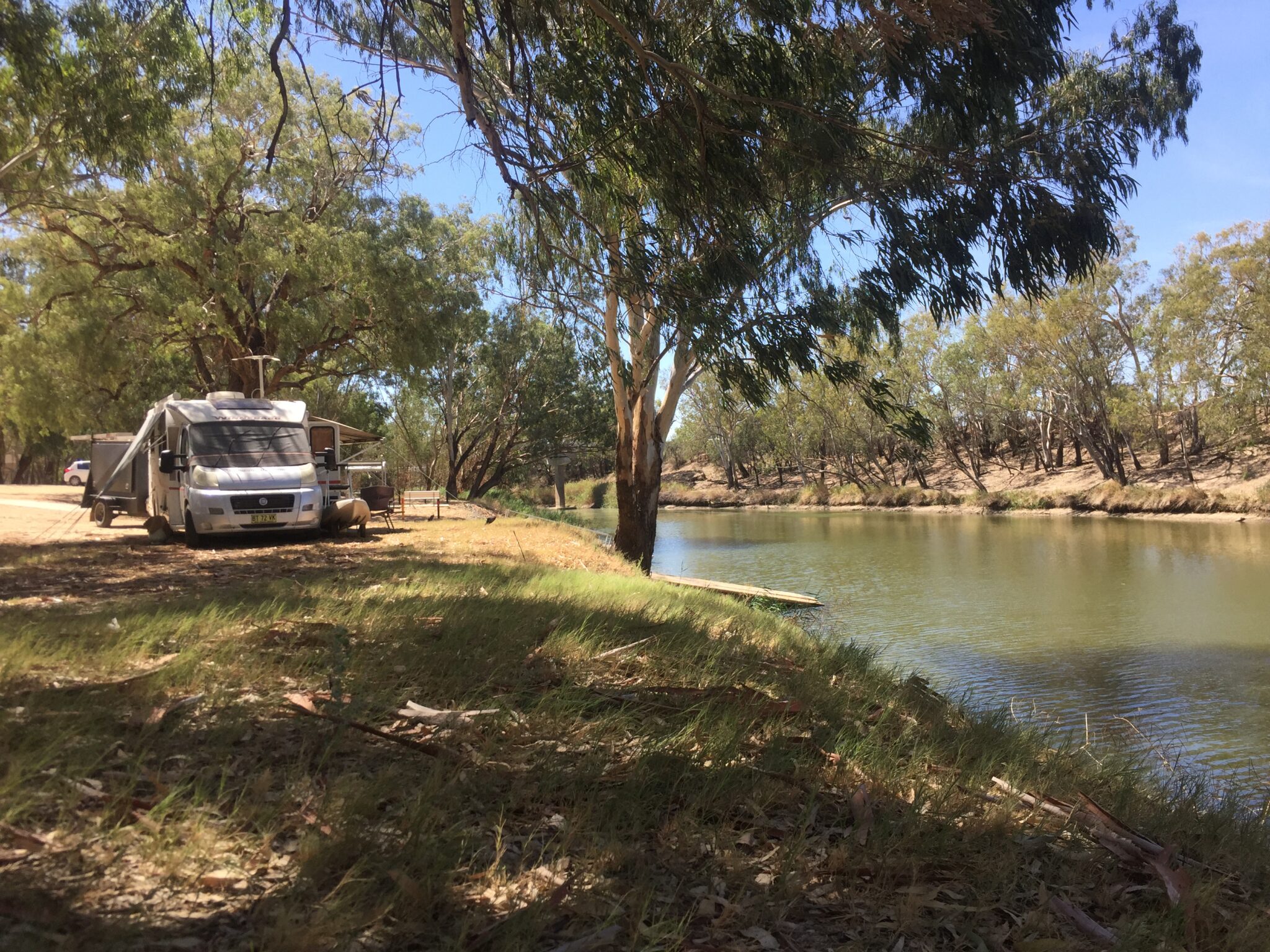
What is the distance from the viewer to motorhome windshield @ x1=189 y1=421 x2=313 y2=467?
13773 mm

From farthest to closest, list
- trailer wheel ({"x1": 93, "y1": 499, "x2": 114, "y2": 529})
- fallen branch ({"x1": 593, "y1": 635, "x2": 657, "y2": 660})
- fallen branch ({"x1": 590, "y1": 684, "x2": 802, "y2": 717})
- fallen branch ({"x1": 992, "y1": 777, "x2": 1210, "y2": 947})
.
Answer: trailer wheel ({"x1": 93, "y1": 499, "x2": 114, "y2": 529})
fallen branch ({"x1": 593, "y1": 635, "x2": 657, "y2": 660})
fallen branch ({"x1": 590, "y1": 684, "x2": 802, "y2": 717})
fallen branch ({"x1": 992, "y1": 777, "x2": 1210, "y2": 947})

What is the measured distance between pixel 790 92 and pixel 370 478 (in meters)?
A: 34.6

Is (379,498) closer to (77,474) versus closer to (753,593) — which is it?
(753,593)

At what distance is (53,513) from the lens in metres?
20.0

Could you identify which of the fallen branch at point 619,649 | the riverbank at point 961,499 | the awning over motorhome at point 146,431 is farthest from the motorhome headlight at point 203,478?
the riverbank at point 961,499

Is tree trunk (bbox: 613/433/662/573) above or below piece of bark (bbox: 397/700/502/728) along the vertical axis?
above

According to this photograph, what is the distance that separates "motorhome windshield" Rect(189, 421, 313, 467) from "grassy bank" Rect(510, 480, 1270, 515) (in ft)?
82.6

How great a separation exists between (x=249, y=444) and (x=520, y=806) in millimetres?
12640

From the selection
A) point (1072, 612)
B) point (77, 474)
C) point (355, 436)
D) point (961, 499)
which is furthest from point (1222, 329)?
point (77, 474)

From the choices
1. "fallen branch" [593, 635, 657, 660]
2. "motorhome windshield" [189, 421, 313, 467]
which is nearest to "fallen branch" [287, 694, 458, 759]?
"fallen branch" [593, 635, 657, 660]

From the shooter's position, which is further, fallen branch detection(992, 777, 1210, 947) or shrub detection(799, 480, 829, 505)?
shrub detection(799, 480, 829, 505)

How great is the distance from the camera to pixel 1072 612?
1641cm

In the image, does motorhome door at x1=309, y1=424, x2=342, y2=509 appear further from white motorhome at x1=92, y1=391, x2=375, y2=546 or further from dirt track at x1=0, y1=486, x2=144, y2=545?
dirt track at x1=0, y1=486, x2=144, y2=545

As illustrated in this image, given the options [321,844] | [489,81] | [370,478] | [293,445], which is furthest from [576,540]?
[370,478]
